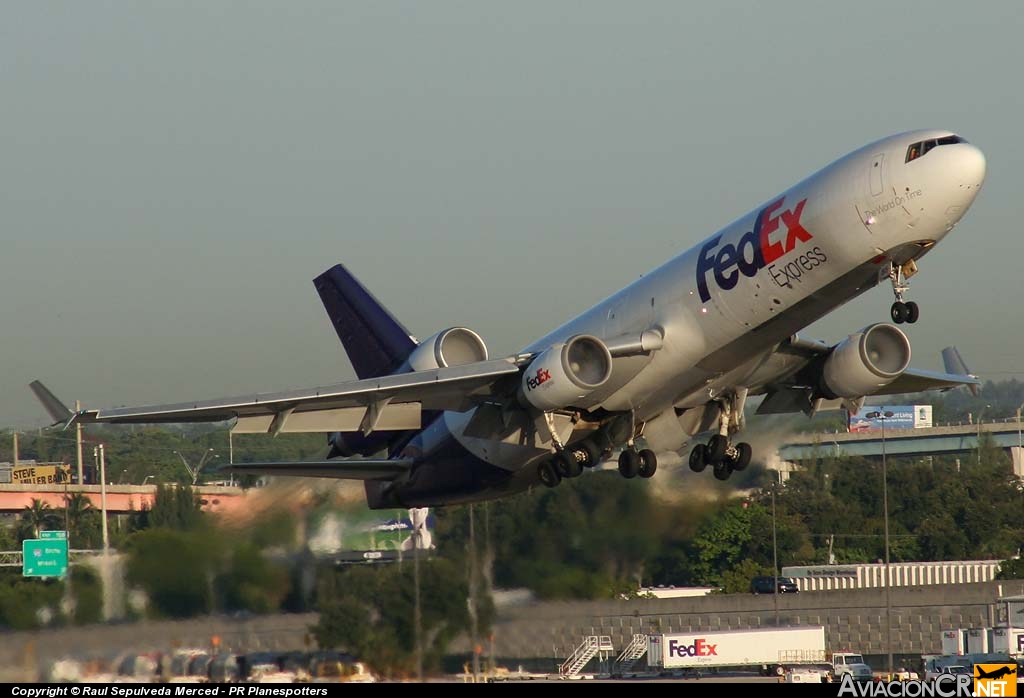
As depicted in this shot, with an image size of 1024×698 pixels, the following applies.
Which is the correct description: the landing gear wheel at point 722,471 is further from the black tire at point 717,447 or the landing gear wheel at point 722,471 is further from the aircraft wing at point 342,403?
the aircraft wing at point 342,403

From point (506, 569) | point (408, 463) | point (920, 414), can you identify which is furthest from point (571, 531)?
point (920, 414)

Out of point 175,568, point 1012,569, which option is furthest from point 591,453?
point 1012,569

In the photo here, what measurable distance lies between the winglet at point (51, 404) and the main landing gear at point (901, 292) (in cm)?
1441

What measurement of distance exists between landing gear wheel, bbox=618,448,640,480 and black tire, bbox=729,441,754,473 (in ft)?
8.95

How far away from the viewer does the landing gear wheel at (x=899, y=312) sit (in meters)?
24.7

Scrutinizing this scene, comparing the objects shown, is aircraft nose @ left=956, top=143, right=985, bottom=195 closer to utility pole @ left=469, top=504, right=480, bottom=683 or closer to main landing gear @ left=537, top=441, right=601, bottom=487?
main landing gear @ left=537, top=441, right=601, bottom=487

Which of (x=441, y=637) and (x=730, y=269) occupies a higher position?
(x=730, y=269)

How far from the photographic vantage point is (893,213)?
77.0ft

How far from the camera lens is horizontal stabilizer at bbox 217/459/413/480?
3042 cm


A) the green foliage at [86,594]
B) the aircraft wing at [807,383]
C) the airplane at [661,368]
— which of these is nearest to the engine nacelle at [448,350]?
the airplane at [661,368]

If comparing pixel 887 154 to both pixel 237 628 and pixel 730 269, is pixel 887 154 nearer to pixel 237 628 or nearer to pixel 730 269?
pixel 730 269

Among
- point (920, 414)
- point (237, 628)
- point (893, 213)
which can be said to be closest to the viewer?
point (893, 213)

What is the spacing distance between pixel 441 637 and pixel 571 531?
193 inches

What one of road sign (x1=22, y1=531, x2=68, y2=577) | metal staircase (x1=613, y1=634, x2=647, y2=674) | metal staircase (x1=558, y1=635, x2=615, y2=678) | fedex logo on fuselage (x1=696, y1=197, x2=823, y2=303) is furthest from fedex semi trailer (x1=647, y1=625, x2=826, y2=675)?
fedex logo on fuselage (x1=696, y1=197, x2=823, y2=303)
